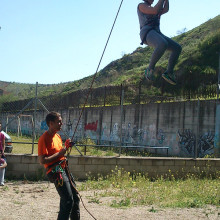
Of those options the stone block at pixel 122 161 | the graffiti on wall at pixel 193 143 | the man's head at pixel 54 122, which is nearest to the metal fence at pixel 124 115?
the graffiti on wall at pixel 193 143

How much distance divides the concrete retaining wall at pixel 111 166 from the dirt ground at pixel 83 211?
159 centimetres

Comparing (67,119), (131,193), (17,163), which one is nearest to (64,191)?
(131,193)

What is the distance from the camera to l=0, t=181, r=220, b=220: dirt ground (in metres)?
5.82

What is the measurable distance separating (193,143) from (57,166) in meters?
13.4

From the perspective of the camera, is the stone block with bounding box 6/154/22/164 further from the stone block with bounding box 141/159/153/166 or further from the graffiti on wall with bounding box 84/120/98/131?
the graffiti on wall with bounding box 84/120/98/131

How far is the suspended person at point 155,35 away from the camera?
446cm

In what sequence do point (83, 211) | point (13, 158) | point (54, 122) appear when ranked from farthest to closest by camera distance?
point (13, 158)
point (83, 211)
point (54, 122)

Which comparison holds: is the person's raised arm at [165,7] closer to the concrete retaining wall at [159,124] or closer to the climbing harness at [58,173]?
the climbing harness at [58,173]

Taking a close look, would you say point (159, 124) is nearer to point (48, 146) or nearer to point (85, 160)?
point (85, 160)

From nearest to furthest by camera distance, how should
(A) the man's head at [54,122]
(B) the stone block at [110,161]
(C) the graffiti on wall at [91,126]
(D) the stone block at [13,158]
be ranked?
(A) the man's head at [54,122], (D) the stone block at [13,158], (B) the stone block at [110,161], (C) the graffiti on wall at [91,126]

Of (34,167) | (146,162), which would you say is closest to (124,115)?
(146,162)

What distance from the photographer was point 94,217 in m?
5.70

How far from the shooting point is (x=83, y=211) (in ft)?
20.6

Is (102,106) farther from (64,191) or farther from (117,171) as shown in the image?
(64,191)
